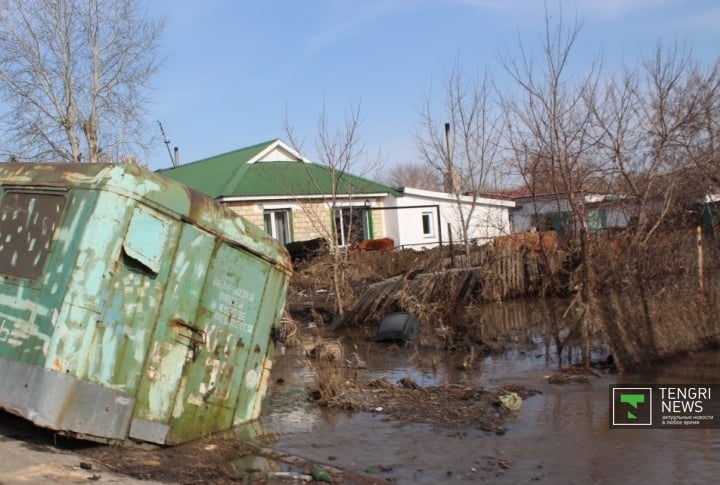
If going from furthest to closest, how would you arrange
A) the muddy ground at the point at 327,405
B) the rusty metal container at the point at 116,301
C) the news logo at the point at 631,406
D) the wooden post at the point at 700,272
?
1. the wooden post at the point at 700,272
2. the news logo at the point at 631,406
3. the muddy ground at the point at 327,405
4. the rusty metal container at the point at 116,301

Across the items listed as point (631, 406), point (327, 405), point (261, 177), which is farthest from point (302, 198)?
point (631, 406)

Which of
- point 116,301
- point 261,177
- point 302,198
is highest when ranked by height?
point 261,177

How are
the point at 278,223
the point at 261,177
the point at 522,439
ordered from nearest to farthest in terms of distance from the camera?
the point at 522,439
the point at 278,223
the point at 261,177

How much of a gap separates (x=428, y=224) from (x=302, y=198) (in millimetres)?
9207

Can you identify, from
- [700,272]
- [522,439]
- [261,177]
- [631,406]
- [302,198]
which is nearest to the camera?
[522,439]

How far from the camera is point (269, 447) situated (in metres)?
6.62

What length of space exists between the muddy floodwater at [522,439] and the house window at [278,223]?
15.4 meters

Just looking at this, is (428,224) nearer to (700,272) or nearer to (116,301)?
(700,272)

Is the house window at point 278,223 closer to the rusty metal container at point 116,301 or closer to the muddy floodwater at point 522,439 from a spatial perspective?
the muddy floodwater at point 522,439

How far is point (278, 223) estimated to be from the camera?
1025 inches

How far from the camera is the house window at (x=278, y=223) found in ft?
83.9

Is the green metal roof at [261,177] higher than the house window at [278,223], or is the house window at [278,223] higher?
the green metal roof at [261,177]

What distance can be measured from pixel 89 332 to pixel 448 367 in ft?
21.2

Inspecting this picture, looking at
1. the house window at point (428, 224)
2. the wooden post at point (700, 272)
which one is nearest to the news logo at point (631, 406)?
the wooden post at point (700, 272)
